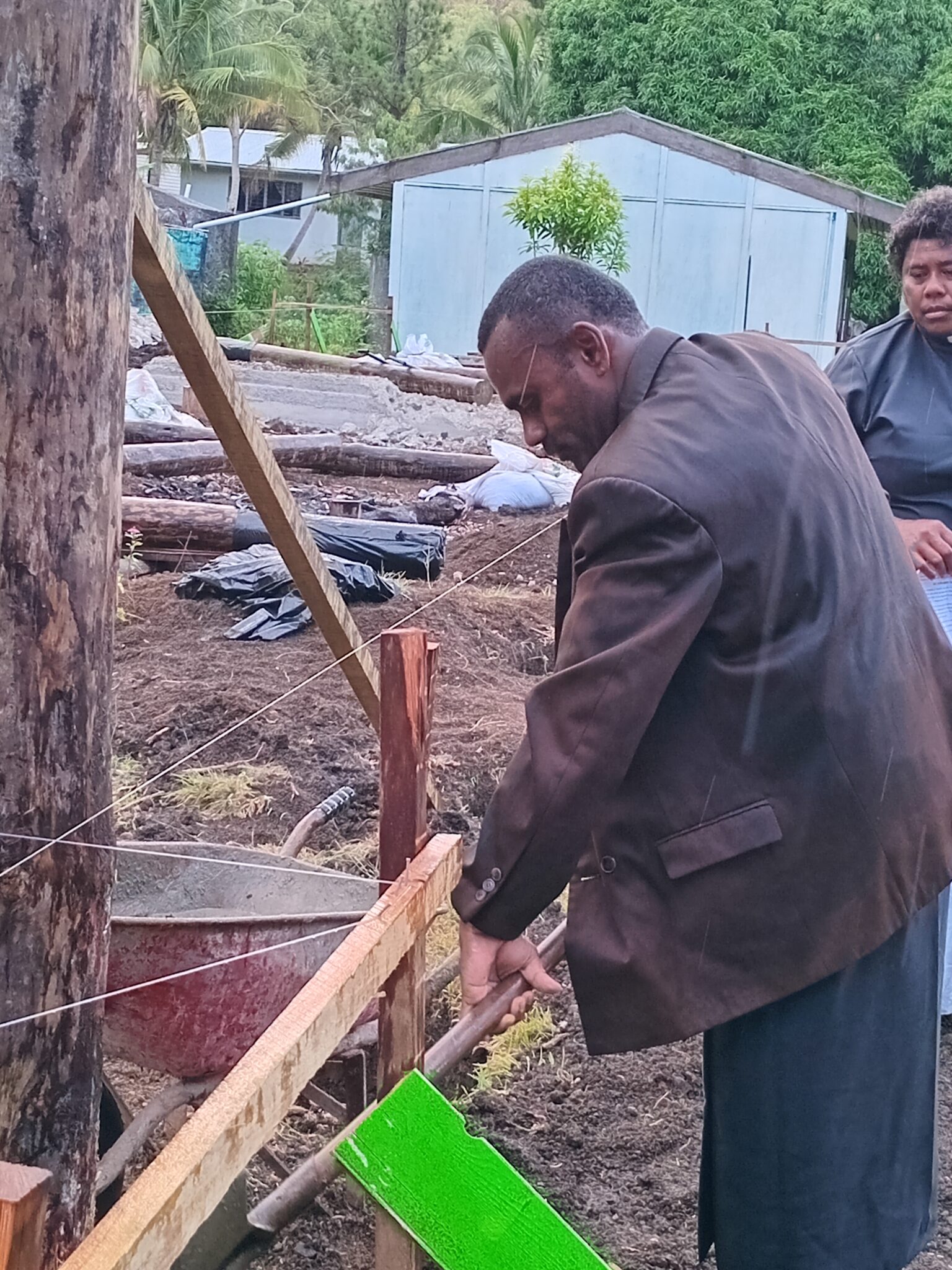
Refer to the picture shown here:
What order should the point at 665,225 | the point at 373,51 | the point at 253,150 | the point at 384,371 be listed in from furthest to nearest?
1. the point at 253,150
2. the point at 373,51
3. the point at 665,225
4. the point at 384,371

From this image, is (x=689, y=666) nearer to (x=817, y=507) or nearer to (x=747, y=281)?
(x=817, y=507)

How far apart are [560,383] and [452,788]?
3.12m

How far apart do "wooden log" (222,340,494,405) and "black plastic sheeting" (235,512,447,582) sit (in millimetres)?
9905

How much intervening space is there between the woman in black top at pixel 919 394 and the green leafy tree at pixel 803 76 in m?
26.0

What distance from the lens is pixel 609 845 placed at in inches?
81.3

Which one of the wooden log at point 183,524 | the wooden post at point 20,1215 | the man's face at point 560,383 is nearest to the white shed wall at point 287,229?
the wooden log at point 183,524

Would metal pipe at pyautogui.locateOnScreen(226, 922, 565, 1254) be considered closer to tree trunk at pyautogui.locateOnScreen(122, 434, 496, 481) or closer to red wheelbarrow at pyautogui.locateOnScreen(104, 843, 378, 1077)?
red wheelbarrow at pyautogui.locateOnScreen(104, 843, 378, 1077)

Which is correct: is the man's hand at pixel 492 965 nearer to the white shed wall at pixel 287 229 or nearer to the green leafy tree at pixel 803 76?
the green leafy tree at pixel 803 76

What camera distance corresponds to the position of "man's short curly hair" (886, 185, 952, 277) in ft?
11.3

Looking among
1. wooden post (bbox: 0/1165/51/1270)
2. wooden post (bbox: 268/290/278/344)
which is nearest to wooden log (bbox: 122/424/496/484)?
wooden post (bbox: 0/1165/51/1270)

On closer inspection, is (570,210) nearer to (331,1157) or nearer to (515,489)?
(515,489)

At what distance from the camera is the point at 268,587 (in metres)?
7.05

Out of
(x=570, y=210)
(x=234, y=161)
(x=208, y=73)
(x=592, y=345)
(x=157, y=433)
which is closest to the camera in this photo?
(x=592, y=345)

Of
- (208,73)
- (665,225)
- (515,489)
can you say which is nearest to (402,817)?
(515,489)
